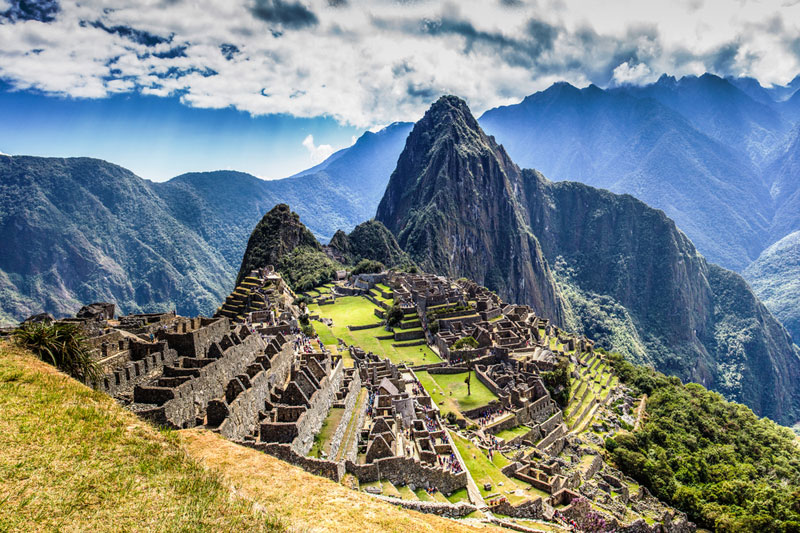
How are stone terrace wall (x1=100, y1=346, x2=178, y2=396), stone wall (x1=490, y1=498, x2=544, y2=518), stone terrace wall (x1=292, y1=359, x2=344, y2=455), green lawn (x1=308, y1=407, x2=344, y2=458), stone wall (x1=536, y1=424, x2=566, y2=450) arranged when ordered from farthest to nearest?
stone wall (x1=536, y1=424, x2=566, y2=450) → stone wall (x1=490, y1=498, x2=544, y2=518) → green lawn (x1=308, y1=407, x2=344, y2=458) → stone terrace wall (x1=292, y1=359, x2=344, y2=455) → stone terrace wall (x1=100, y1=346, x2=178, y2=396)

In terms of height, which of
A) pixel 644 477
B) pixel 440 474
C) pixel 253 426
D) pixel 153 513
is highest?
pixel 153 513

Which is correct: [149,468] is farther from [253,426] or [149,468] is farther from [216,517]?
[253,426]

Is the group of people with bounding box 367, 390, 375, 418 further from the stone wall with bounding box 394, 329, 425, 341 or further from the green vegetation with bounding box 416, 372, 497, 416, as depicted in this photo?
the stone wall with bounding box 394, 329, 425, 341

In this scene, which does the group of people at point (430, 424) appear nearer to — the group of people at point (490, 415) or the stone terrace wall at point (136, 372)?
the group of people at point (490, 415)

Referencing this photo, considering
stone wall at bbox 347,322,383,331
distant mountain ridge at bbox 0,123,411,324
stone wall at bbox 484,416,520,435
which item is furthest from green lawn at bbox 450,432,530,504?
distant mountain ridge at bbox 0,123,411,324

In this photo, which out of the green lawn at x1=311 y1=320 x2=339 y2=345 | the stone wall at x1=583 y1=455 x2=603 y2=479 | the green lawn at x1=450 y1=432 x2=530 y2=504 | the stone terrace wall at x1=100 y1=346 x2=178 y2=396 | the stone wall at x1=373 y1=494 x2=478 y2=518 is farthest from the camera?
the green lawn at x1=311 y1=320 x2=339 y2=345

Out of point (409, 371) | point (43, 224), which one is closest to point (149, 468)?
point (409, 371)

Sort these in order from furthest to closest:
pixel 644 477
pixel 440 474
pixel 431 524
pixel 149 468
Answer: pixel 644 477
pixel 440 474
pixel 431 524
pixel 149 468

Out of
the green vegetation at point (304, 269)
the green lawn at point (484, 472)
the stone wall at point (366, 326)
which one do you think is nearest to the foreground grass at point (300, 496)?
the green lawn at point (484, 472)
